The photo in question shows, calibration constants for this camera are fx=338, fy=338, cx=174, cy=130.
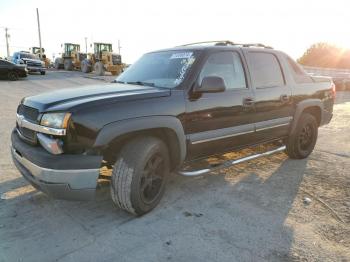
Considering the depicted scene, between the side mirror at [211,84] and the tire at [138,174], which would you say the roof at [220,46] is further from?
the tire at [138,174]

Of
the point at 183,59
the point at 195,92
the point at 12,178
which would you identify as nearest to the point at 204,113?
the point at 195,92

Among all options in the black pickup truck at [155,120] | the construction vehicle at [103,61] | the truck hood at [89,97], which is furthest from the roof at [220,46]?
the construction vehicle at [103,61]

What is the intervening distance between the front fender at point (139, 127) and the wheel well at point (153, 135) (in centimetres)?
5

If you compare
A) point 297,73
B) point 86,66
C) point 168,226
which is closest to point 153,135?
point 168,226

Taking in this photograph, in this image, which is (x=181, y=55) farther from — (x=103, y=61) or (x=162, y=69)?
(x=103, y=61)

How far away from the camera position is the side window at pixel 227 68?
4.09 meters

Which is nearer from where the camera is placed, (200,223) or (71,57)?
(200,223)

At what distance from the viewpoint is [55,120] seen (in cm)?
304

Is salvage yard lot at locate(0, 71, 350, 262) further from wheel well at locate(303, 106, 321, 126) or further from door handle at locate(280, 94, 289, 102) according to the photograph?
wheel well at locate(303, 106, 321, 126)

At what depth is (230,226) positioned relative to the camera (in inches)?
134

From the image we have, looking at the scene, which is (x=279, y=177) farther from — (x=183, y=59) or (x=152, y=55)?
(x=152, y=55)

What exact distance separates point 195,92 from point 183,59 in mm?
561

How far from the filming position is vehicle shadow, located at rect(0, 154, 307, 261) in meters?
2.92

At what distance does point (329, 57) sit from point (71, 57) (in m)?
42.2
